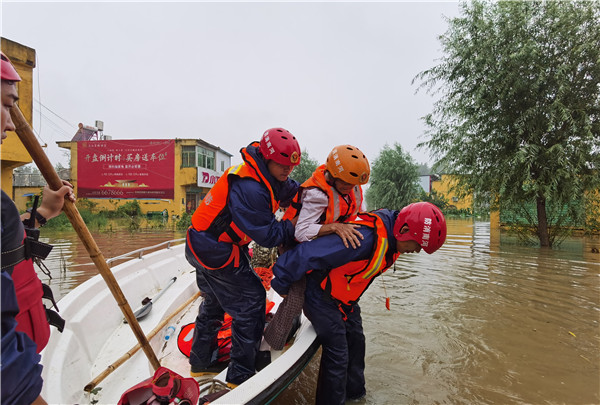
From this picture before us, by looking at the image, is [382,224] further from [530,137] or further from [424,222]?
[530,137]

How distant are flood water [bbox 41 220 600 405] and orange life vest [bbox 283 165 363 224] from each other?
4.99 ft

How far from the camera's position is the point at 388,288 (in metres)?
6.17

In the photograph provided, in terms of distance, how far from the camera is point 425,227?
2191mm

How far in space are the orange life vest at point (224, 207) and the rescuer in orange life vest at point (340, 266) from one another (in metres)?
0.36

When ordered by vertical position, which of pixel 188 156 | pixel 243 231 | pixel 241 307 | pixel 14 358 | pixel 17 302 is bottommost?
pixel 241 307

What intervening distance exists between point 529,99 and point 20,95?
13203 millimetres

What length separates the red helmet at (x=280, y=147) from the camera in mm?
2230

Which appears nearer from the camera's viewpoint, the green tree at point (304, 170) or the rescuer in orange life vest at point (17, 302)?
the rescuer in orange life vest at point (17, 302)

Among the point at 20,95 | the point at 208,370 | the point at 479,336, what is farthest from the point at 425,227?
the point at 20,95

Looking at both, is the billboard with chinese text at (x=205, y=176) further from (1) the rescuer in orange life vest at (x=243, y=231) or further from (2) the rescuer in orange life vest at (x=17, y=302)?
(2) the rescuer in orange life vest at (x=17, y=302)

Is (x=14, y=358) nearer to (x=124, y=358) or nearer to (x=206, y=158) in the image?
(x=124, y=358)

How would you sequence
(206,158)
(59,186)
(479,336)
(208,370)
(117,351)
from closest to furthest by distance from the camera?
(59,186)
(208,370)
(117,351)
(479,336)
(206,158)

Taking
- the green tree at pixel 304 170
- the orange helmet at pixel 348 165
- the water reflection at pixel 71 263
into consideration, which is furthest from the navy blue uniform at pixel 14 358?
the green tree at pixel 304 170

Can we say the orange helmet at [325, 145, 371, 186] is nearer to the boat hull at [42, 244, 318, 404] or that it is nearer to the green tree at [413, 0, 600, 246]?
the boat hull at [42, 244, 318, 404]
